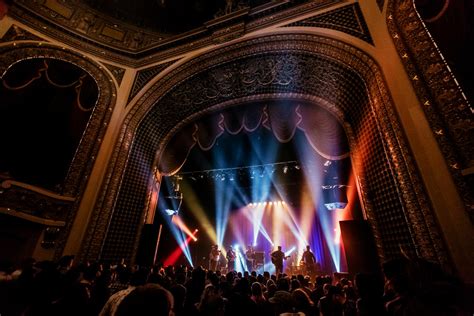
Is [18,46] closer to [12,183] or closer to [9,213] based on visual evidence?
[12,183]

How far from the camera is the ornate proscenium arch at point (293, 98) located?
3.86 meters

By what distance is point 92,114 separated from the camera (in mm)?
6828

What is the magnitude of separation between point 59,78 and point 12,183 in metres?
3.54

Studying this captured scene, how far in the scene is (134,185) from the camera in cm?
687

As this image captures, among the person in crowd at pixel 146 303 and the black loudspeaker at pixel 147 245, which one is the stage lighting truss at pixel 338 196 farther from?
the person in crowd at pixel 146 303

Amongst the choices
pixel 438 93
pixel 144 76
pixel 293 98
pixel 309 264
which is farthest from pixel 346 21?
pixel 309 264

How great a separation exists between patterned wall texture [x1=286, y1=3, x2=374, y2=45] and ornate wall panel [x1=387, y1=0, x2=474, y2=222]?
677 millimetres

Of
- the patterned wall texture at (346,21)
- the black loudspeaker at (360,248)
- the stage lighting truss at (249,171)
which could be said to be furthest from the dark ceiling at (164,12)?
the black loudspeaker at (360,248)

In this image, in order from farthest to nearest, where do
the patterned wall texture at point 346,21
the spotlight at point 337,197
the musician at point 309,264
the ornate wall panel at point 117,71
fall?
the musician at point 309,264, the ornate wall panel at point 117,71, the spotlight at point 337,197, the patterned wall texture at point 346,21

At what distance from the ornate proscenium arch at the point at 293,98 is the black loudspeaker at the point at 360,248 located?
0.20 metres

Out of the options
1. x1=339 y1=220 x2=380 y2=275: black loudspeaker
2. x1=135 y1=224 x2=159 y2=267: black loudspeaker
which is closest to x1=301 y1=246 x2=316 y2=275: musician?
x1=339 y1=220 x2=380 y2=275: black loudspeaker

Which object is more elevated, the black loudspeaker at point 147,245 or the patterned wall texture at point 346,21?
the patterned wall texture at point 346,21

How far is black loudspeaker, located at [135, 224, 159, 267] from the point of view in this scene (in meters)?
6.30

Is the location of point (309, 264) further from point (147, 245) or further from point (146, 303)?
point (146, 303)
